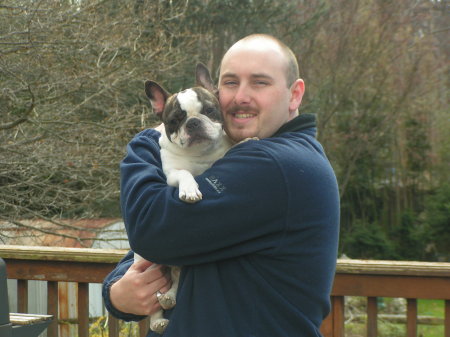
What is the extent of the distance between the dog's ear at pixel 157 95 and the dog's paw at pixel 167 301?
0.94 meters

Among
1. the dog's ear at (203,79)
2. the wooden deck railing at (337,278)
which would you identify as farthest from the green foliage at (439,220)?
the dog's ear at (203,79)

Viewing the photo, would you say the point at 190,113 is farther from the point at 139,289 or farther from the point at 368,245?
the point at 368,245

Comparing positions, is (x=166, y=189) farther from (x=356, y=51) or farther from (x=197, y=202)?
(x=356, y=51)

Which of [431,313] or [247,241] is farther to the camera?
[431,313]

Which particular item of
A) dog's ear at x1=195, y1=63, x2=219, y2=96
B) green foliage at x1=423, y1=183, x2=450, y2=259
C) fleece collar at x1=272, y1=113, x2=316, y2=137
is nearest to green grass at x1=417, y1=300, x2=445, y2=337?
green foliage at x1=423, y1=183, x2=450, y2=259

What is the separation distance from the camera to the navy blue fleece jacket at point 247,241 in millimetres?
1969

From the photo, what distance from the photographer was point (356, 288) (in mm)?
2883

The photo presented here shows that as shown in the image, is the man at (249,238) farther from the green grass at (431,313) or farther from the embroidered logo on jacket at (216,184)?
the green grass at (431,313)

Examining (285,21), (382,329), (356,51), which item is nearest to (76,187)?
(382,329)

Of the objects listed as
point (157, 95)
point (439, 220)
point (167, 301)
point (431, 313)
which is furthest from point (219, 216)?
point (439, 220)

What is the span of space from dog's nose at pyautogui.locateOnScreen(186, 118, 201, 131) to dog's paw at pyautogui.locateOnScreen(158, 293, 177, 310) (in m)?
0.69

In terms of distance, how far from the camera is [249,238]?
6.49ft

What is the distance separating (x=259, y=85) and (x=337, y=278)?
1117mm

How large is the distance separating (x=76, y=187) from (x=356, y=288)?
302 inches
